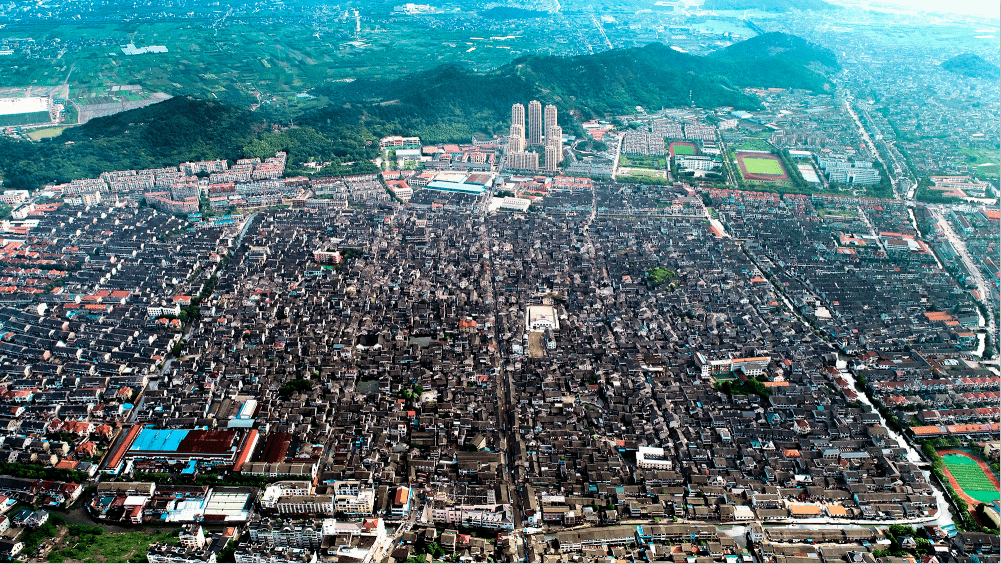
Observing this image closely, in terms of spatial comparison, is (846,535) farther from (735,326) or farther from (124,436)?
(124,436)

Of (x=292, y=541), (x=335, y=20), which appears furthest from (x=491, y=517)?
(x=335, y=20)

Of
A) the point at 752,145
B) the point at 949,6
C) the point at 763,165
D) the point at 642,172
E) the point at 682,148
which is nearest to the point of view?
the point at 642,172

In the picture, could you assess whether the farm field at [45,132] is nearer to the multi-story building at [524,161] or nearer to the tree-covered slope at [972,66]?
the multi-story building at [524,161]

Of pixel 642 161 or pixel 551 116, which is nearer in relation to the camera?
pixel 642 161

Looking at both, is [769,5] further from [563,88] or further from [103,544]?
[103,544]

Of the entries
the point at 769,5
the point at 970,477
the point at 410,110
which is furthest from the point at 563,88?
the point at 769,5

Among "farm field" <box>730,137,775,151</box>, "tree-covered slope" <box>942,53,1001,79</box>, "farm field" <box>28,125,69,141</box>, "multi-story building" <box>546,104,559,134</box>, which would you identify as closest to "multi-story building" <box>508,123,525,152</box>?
"multi-story building" <box>546,104,559,134</box>

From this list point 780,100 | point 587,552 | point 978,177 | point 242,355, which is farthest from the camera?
point 780,100
